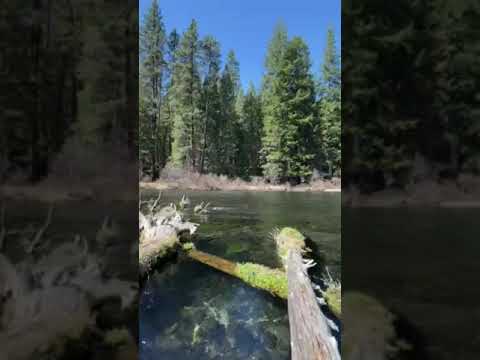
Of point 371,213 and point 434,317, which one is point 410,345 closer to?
point 434,317

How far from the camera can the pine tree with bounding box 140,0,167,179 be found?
865 inches

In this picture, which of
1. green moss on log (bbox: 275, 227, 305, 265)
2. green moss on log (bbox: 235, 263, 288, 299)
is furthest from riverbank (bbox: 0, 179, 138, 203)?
green moss on log (bbox: 275, 227, 305, 265)

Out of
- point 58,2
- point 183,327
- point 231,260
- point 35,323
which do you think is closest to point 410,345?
point 35,323

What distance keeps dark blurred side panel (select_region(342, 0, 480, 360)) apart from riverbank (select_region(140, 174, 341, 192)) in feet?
60.7

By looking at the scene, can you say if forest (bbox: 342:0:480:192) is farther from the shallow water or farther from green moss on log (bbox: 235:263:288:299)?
green moss on log (bbox: 235:263:288:299)

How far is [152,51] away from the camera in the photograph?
877 inches

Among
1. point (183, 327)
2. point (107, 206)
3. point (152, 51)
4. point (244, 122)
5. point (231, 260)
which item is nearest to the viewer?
point (107, 206)

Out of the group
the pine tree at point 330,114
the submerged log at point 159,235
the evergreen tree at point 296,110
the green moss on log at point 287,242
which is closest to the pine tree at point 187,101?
the evergreen tree at point 296,110

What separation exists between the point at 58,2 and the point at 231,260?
16.5 ft

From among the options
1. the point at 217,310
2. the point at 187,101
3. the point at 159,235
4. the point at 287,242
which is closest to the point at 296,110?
the point at 187,101

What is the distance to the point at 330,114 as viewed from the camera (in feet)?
74.0

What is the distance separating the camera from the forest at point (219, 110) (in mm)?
22328

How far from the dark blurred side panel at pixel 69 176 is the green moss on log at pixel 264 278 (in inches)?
136

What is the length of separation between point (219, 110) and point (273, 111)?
429 cm
